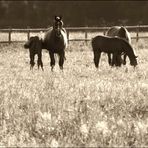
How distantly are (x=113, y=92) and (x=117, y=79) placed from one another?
343cm

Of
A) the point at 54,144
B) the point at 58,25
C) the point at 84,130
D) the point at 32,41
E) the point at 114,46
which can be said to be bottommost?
the point at 54,144

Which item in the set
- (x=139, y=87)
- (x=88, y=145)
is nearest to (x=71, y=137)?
(x=88, y=145)

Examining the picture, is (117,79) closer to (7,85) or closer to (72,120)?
(7,85)

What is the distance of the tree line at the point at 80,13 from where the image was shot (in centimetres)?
4778

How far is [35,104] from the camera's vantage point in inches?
330

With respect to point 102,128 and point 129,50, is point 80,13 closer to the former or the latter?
point 129,50

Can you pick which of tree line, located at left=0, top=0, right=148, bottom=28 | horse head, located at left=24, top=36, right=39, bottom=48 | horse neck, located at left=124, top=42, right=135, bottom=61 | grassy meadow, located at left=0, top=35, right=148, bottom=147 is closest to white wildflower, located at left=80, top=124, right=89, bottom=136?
grassy meadow, located at left=0, top=35, right=148, bottom=147

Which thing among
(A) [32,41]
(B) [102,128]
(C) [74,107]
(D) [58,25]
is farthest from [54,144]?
(A) [32,41]

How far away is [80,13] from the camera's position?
47.8 metres

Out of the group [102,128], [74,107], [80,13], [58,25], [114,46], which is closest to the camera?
[102,128]

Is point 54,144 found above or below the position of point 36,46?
below

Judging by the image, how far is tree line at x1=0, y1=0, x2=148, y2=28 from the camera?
47.8 metres

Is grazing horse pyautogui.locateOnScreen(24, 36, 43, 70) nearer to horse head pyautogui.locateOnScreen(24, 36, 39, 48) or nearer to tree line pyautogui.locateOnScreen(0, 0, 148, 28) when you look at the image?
horse head pyautogui.locateOnScreen(24, 36, 39, 48)

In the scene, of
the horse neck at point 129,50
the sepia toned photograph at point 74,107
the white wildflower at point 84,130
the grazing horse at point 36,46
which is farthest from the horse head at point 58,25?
the white wildflower at point 84,130
